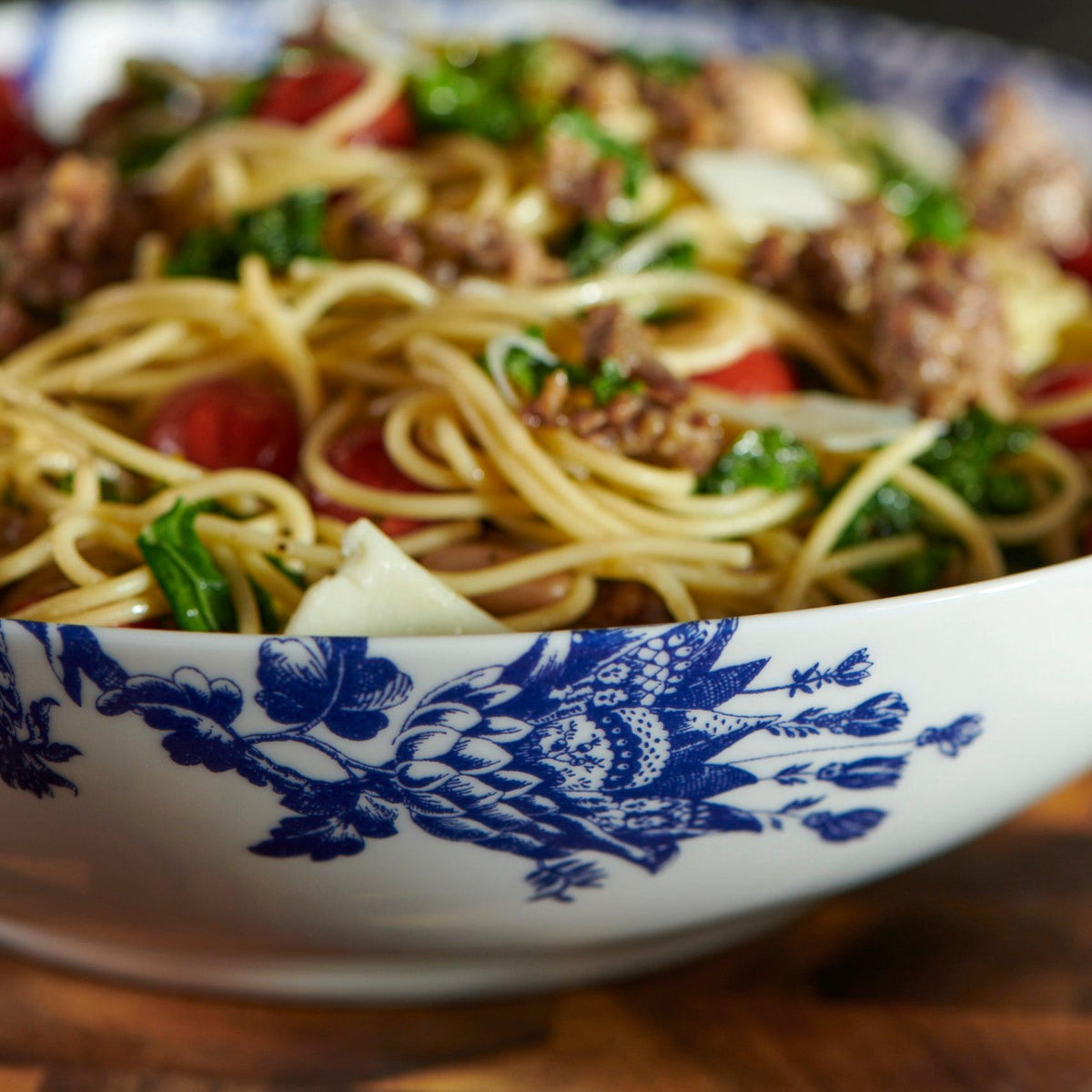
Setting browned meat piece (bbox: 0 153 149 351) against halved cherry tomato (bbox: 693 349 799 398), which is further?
browned meat piece (bbox: 0 153 149 351)

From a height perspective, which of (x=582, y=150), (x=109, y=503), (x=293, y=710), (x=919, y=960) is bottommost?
(x=919, y=960)

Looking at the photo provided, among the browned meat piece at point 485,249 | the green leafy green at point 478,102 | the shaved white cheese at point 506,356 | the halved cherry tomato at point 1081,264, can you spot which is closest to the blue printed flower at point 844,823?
the shaved white cheese at point 506,356

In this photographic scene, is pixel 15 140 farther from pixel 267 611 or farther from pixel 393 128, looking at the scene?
pixel 267 611

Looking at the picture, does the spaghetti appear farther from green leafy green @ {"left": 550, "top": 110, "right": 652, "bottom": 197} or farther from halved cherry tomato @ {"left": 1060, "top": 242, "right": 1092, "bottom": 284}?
halved cherry tomato @ {"left": 1060, "top": 242, "right": 1092, "bottom": 284}

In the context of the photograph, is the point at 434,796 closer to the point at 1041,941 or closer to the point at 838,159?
the point at 1041,941

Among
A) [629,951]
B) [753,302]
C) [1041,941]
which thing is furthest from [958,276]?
[629,951]

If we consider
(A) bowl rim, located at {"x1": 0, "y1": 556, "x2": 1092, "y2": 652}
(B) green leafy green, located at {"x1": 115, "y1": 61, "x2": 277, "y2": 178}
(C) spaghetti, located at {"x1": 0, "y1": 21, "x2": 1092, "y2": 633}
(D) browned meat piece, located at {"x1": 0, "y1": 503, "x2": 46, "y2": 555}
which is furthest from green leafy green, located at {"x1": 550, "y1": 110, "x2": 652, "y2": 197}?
(A) bowl rim, located at {"x1": 0, "y1": 556, "x2": 1092, "y2": 652}
